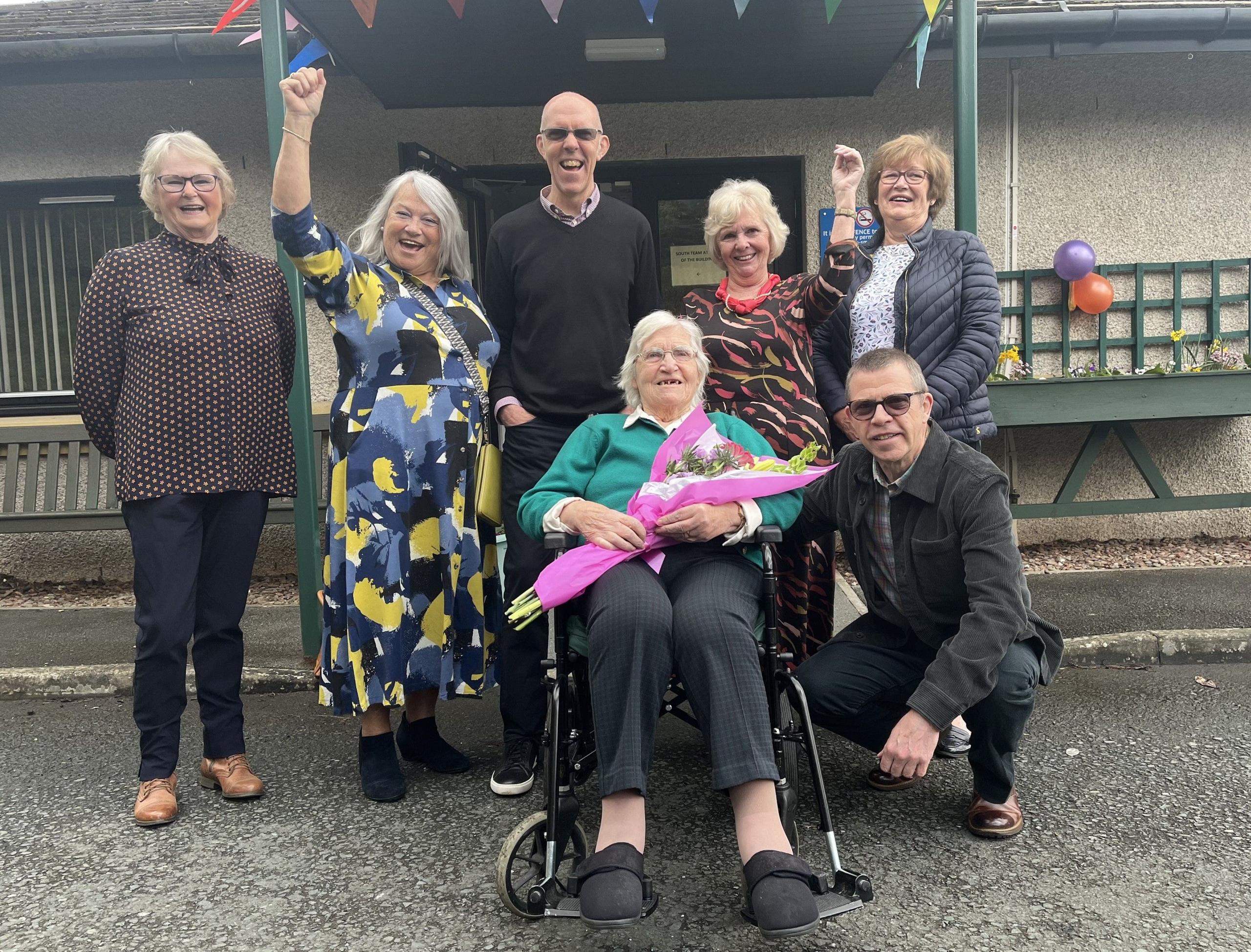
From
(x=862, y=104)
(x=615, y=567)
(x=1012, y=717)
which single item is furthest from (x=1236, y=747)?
(x=862, y=104)

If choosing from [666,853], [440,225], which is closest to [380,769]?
[666,853]

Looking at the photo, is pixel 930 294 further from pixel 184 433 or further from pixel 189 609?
pixel 189 609

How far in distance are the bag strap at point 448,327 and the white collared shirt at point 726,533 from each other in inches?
22.9

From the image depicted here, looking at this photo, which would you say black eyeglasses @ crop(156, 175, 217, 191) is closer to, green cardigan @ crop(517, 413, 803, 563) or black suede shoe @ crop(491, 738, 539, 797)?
green cardigan @ crop(517, 413, 803, 563)

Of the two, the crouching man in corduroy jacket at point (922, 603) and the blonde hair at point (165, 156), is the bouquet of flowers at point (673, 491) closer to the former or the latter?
the crouching man in corduroy jacket at point (922, 603)

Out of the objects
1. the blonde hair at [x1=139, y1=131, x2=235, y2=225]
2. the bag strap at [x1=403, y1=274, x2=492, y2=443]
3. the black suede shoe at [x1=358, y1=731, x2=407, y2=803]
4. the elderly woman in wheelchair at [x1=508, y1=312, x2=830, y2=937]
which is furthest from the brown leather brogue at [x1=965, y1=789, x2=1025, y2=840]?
the blonde hair at [x1=139, y1=131, x2=235, y2=225]

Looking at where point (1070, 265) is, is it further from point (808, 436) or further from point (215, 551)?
point (215, 551)

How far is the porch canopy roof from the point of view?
4.96 m

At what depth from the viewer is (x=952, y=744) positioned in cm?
323

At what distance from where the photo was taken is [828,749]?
336 cm

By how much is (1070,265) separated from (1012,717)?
4631 millimetres

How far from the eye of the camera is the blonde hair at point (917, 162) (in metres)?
3.18

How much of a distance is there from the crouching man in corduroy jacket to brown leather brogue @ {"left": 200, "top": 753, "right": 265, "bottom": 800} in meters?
1.84

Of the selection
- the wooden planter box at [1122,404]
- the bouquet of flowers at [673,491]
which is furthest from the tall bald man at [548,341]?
the wooden planter box at [1122,404]
